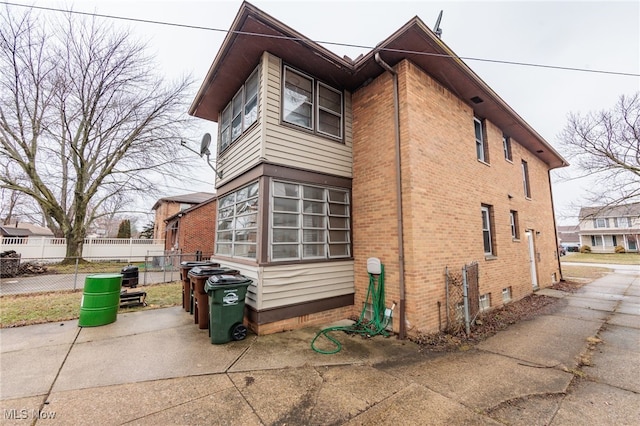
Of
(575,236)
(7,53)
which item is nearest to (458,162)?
(7,53)

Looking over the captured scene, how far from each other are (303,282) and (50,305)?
283 inches

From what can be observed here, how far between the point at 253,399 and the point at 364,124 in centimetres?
582

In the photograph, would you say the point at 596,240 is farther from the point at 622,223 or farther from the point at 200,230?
the point at 200,230

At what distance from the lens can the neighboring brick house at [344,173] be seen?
5.13 metres

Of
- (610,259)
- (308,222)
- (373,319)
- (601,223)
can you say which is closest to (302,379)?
(373,319)

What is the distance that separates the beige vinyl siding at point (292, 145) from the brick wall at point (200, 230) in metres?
12.4

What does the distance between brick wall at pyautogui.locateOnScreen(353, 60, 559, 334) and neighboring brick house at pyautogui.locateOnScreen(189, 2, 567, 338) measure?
31 millimetres

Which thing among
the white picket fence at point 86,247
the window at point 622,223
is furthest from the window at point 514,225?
the window at point 622,223

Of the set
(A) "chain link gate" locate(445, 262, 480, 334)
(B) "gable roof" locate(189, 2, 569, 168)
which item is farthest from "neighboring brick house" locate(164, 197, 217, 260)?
(A) "chain link gate" locate(445, 262, 480, 334)

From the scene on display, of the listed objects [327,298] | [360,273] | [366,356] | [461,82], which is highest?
[461,82]

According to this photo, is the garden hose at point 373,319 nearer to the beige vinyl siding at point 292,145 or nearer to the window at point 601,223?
the beige vinyl siding at point 292,145

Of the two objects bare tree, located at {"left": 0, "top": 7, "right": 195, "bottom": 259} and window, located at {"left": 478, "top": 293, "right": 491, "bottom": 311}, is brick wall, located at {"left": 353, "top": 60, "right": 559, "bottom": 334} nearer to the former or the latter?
window, located at {"left": 478, "top": 293, "right": 491, "bottom": 311}

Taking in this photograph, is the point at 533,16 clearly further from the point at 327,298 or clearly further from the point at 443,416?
the point at 443,416

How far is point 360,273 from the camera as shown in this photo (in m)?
6.07
